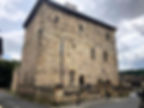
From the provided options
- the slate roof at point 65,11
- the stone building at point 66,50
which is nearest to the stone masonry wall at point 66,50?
the stone building at point 66,50

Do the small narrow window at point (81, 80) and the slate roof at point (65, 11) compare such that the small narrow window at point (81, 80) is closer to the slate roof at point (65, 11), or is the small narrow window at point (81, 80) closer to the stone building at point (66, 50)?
the stone building at point (66, 50)

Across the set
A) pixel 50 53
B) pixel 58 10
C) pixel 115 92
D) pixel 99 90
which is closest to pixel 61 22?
pixel 58 10

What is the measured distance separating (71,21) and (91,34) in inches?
168

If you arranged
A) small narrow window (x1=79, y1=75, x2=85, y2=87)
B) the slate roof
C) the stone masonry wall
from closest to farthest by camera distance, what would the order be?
the stone masonry wall
the slate roof
small narrow window (x1=79, y1=75, x2=85, y2=87)

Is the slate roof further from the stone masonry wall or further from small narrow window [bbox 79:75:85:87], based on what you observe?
small narrow window [bbox 79:75:85:87]

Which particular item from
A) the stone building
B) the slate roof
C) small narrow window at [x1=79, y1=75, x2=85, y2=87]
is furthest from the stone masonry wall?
the slate roof

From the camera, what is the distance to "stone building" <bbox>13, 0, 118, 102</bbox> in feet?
56.4

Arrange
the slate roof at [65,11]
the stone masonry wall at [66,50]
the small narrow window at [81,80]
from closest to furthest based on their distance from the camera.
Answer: the stone masonry wall at [66,50] → the slate roof at [65,11] → the small narrow window at [81,80]

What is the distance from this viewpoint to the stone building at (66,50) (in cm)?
1719

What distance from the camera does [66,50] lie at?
1844 centimetres

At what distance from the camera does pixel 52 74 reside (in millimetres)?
17172

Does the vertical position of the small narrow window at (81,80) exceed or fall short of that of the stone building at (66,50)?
it falls short

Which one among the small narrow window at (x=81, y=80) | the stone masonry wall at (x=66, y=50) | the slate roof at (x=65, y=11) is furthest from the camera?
the small narrow window at (x=81, y=80)

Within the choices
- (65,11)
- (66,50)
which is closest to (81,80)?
(66,50)
